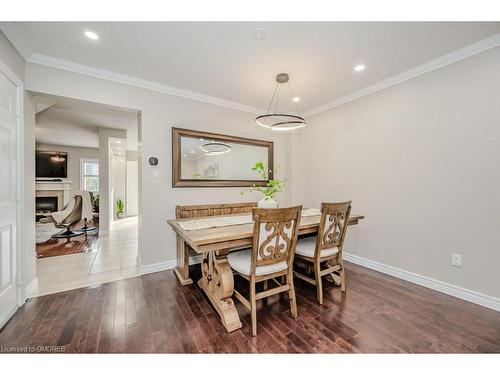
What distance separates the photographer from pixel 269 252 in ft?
5.58

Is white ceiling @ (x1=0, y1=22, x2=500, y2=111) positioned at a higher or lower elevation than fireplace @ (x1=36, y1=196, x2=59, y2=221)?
higher

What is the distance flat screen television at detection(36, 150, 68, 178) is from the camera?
260 inches

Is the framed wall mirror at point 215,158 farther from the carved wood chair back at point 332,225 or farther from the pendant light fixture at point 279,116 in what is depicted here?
the carved wood chair back at point 332,225

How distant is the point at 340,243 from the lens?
2.21m

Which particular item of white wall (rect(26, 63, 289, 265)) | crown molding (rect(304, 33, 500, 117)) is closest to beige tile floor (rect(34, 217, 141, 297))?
white wall (rect(26, 63, 289, 265))

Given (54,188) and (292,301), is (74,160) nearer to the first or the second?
(54,188)

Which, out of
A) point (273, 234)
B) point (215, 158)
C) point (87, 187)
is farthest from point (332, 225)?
point (87, 187)

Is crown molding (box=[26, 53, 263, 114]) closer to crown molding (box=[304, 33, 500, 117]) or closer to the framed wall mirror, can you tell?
the framed wall mirror

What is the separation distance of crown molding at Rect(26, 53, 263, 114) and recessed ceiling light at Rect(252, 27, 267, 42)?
143 centimetres

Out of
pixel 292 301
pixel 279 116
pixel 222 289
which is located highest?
pixel 279 116

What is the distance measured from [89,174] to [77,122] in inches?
144

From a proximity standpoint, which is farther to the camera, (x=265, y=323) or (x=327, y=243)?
(x=327, y=243)

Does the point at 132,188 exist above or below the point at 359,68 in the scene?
below
